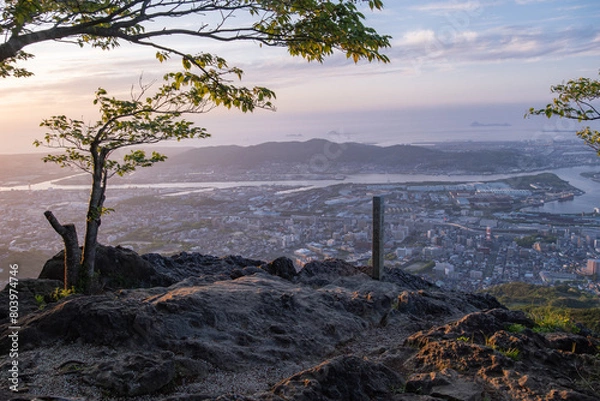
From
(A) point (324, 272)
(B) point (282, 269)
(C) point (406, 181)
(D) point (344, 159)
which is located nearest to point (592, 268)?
(A) point (324, 272)

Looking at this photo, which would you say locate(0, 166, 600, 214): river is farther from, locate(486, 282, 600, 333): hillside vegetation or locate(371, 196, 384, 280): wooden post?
locate(371, 196, 384, 280): wooden post

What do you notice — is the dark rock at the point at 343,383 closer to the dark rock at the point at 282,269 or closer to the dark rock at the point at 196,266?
the dark rock at the point at 196,266

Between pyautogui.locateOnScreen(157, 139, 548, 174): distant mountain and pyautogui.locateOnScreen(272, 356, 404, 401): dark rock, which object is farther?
pyautogui.locateOnScreen(157, 139, 548, 174): distant mountain

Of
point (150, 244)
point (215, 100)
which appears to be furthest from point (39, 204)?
→ point (215, 100)

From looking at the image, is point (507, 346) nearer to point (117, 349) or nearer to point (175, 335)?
point (175, 335)

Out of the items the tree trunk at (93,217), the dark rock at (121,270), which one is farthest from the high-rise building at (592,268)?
the tree trunk at (93,217)

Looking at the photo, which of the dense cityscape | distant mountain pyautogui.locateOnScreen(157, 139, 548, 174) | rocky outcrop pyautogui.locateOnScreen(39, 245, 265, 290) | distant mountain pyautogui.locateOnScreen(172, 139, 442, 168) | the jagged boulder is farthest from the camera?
distant mountain pyautogui.locateOnScreen(172, 139, 442, 168)

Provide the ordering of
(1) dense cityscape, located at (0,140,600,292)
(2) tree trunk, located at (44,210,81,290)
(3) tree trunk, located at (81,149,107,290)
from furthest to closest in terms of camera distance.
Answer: (1) dense cityscape, located at (0,140,600,292), (3) tree trunk, located at (81,149,107,290), (2) tree trunk, located at (44,210,81,290)

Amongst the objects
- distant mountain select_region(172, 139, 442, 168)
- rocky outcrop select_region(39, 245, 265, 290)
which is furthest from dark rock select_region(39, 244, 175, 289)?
distant mountain select_region(172, 139, 442, 168)

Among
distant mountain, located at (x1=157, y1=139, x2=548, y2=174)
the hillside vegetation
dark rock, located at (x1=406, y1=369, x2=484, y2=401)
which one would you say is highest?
distant mountain, located at (x1=157, y1=139, x2=548, y2=174)
